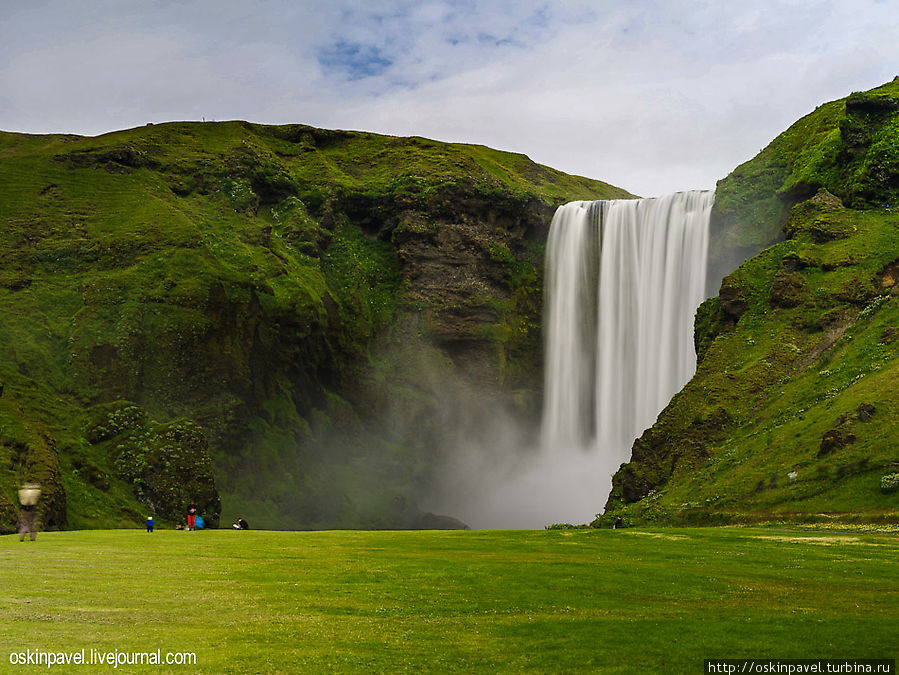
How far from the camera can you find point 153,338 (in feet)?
271

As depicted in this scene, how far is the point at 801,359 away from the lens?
6062 cm

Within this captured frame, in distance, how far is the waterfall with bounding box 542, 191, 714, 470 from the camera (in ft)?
295

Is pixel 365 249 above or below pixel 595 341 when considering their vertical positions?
above

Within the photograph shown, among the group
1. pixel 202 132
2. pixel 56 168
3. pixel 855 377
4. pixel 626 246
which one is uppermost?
pixel 202 132

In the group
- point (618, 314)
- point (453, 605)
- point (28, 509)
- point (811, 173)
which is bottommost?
point (28, 509)

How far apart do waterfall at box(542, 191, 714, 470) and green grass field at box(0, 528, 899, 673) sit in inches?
2424

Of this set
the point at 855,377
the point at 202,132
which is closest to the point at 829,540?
the point at 855,377

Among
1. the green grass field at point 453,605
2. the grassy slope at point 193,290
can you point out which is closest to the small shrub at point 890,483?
the green grass field at point 453,605

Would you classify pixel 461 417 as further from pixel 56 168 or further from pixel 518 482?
pixel 56 168

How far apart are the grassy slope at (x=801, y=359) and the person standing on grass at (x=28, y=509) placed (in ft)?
110

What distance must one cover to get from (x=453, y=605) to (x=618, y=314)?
274 feet

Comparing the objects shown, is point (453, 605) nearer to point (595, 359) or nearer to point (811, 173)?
point (811, 173)

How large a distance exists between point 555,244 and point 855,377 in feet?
212

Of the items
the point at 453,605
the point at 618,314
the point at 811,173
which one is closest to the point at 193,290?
the point at 618,314
